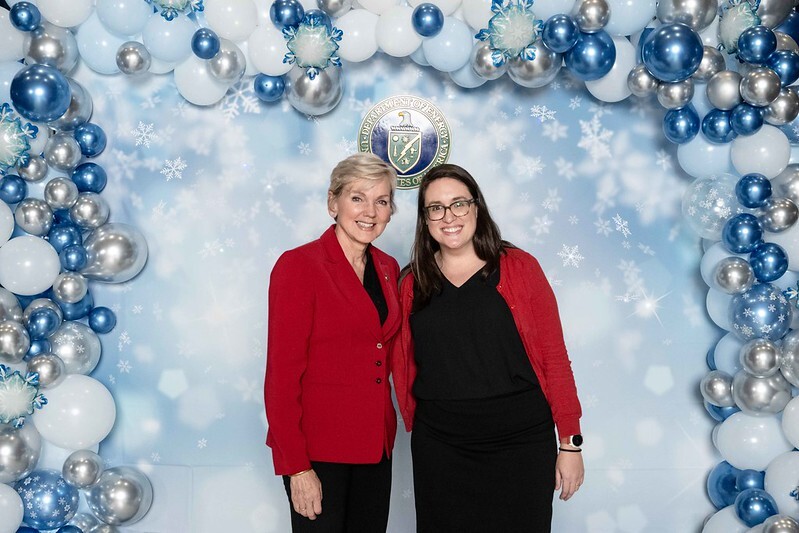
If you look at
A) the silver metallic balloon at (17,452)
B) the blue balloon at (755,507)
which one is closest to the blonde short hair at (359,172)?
the silver metallic balloon at (17,452)

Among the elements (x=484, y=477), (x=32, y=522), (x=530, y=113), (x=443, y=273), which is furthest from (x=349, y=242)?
(x=32, y=522)

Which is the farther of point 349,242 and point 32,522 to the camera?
point 32,522

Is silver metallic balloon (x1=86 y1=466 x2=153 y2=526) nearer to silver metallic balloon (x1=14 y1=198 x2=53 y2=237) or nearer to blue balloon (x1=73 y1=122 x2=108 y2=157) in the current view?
silver metallic balloon (x1=14 y1=198 x2=53 y2=237)

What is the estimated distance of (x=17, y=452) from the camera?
2.48 metres

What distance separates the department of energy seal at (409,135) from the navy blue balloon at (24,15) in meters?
1.21

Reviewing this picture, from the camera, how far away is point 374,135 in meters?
2.89

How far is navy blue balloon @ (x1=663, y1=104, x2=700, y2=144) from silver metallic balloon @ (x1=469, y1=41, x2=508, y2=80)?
593mm

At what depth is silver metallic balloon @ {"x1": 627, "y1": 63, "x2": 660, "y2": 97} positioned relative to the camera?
2.52 metres

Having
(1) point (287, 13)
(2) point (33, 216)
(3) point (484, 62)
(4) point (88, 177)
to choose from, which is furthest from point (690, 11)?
(2) point (33, 216)

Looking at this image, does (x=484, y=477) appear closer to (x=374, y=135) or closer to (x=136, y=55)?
(x=374, y=135)

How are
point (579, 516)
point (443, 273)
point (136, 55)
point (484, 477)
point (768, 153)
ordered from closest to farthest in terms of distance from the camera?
point (484, 477) < point (443, 273) < point (768, 153) < point (136, 55) < point (579, 516)

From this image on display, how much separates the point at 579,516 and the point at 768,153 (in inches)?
57.9

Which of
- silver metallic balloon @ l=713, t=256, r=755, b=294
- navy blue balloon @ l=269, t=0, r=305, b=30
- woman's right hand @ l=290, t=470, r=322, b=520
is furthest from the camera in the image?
navy blue balloon @ l=269, t=0, r=305, b=30

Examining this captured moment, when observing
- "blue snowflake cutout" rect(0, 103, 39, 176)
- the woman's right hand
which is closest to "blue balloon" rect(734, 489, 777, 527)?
the woman's right hand
